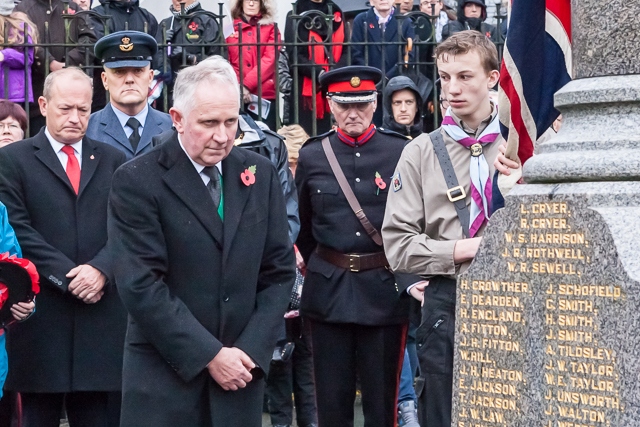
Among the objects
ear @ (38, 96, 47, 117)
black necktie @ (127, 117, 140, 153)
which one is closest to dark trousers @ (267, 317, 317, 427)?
black necktie @ (127, 117, 140, 153)

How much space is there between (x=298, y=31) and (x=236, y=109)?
401 centimetres

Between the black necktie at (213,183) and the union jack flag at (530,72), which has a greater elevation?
the union jack flag at (530,72)

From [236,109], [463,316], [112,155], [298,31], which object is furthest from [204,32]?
[463,316]

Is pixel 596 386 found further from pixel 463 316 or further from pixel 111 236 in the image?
pixel 111 236

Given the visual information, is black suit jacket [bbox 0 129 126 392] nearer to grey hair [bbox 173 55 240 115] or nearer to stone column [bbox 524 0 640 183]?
grey hair [bbox 173 55 240 115]

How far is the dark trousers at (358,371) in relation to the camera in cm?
655

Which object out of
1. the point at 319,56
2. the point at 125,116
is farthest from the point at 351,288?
the point at 319,56

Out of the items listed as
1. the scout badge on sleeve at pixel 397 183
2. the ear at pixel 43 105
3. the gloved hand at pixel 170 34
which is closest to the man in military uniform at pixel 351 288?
the scout badge on sleeve at pixel 397 183

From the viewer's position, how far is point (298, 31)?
343 inches

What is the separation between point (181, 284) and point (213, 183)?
443mm

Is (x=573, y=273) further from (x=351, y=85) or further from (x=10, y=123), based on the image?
(x=10, y=123)

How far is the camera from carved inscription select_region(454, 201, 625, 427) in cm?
382

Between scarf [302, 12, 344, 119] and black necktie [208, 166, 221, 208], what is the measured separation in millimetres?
3618

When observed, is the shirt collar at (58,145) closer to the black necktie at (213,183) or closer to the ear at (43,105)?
the ear at (43,105)
